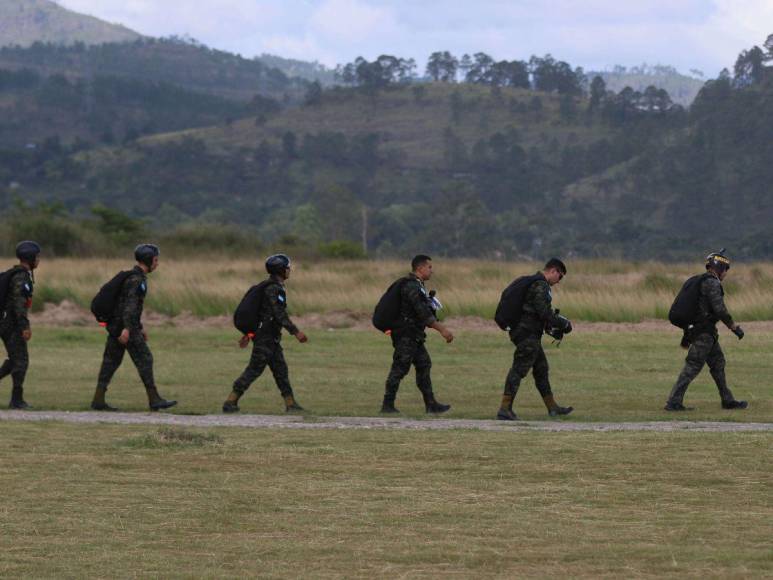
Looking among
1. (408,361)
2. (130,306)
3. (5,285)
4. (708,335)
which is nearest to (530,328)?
(408,361)

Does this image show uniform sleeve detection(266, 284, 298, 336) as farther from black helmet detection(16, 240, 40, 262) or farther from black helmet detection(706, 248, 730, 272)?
black helmet detection(706, 248, 730, 272)

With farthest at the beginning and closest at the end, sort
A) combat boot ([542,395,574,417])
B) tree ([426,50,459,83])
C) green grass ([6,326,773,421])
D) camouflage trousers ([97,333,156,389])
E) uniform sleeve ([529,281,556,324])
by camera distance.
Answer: tree ([426,50,459,83]) → green grass ([6,326,773,421]) → camouflage trousers ([97,333,156,389]) → combat boot ([542,395,574,417]) → uniform sleeve ([529,281,556,324])

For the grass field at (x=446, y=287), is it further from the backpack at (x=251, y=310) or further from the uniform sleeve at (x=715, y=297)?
the backpack at (x=251, y=310)

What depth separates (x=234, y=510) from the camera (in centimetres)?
975

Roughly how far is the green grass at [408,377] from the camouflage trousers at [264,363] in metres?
0.55

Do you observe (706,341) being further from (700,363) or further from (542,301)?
(542,301)

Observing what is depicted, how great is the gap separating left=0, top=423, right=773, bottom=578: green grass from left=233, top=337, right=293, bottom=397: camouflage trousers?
8.65ft

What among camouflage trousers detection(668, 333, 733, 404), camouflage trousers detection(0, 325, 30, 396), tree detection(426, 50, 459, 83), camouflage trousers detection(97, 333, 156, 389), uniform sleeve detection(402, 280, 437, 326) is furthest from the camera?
tree detection(426, 50, 459, 83)

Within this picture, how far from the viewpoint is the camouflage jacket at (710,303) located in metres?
16.0

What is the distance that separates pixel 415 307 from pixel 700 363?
320cm

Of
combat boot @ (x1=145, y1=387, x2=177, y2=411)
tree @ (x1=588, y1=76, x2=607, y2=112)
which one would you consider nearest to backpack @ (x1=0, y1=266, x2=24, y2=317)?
combat boot @ (x1=145, y1=387, x2=177, y2=411)

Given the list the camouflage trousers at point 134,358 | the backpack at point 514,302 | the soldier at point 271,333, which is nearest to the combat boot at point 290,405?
the soldier at point 271,333

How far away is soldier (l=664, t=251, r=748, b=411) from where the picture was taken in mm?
16031

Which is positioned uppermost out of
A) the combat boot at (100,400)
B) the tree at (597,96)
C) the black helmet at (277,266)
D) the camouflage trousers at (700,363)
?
the tree at (597,96)
